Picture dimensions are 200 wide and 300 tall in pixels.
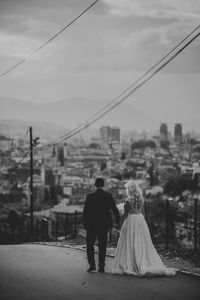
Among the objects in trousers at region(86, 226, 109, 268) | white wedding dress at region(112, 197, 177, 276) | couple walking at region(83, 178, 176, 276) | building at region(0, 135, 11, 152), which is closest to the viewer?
white wedding dress at region(112, 197, 177, 276)

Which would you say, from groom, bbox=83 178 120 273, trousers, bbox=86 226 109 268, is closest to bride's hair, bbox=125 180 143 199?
groom, bbox=83 178 120 273

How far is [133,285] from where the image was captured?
7.07 metres

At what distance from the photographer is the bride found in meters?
7.96

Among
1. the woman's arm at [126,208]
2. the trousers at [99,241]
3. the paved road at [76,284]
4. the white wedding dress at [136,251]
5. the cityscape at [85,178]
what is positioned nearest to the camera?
the paved road at [76,284]

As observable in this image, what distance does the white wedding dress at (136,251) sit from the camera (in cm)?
795

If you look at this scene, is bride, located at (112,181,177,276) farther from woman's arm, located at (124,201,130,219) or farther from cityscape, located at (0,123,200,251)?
cityscape, located at (0,123,200,251)

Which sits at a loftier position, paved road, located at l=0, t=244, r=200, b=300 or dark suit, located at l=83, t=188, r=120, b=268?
dark suit, located at l=83, t=188, r=120, b=268

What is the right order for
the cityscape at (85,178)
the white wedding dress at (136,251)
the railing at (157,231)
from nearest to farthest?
the white wedding dress at (136,251)
the railing at (157,231)
the cityscape at (85,178)

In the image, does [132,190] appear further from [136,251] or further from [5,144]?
[5,144]

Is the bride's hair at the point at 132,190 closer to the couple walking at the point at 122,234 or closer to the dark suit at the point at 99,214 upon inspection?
the couple walking at the point at 122,234

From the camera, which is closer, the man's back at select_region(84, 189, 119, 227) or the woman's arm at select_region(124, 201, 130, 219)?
the man's back at select_region(84, 189, 119, 227)

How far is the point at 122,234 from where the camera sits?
8.42 meters

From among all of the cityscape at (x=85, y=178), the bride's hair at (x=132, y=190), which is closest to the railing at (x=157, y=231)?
the bride's hair at (x=132, y=190)

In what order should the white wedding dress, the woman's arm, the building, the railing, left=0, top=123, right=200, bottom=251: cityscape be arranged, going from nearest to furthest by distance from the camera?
the white wedding dress < the woman's arm < the railing < the building < left=0, top=123, right=200, bottom=251: cityscape
